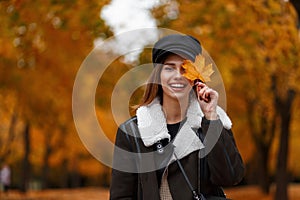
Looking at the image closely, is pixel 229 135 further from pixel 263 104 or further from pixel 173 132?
pixel 263 104

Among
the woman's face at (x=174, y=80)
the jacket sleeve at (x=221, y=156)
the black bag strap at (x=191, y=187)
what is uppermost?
the woman's face at (x=174, y=80)

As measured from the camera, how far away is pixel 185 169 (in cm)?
283

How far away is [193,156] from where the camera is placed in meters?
2.86

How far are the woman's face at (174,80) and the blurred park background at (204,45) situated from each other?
905mm

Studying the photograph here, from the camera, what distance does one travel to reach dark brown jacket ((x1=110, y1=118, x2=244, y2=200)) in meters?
2.72

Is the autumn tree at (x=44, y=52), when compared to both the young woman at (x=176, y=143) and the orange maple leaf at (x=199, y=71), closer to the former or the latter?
the young woman at (x=176, y=143)

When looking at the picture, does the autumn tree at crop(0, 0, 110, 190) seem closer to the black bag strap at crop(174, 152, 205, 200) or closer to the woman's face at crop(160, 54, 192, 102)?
the woman's face at crop(160, 54, 192, 102)

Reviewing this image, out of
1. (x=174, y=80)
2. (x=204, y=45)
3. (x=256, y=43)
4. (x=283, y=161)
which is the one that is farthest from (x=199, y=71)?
(x=283, y=161)

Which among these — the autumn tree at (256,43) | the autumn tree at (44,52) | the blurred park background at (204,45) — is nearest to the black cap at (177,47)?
the blurred park background at (204,45)

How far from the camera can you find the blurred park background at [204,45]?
8953mm

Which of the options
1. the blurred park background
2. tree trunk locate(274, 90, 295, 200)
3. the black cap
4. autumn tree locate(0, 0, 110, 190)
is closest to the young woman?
the black cap

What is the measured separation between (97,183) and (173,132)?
158ft

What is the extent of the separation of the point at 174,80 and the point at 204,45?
1033 centimetres

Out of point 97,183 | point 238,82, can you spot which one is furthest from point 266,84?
point 97,183
